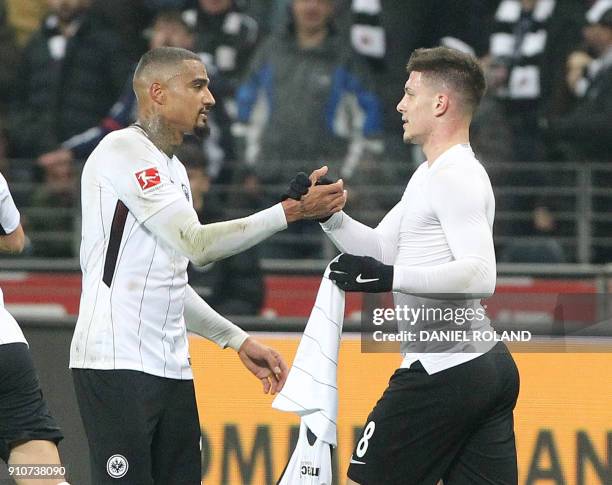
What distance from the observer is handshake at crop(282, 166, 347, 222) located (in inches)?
196

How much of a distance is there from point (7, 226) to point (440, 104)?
1.76m

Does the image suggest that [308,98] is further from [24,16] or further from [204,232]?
[204,232]

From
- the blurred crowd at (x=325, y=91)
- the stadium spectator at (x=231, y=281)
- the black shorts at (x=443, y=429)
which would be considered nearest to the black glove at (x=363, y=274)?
the black shorts at (x=443, y=429)

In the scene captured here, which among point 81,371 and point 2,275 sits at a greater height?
point 2,275

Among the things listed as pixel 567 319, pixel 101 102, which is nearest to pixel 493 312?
pixel 567 319

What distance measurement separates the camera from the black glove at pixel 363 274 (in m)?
4.81

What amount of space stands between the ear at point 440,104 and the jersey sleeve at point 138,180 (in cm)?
93

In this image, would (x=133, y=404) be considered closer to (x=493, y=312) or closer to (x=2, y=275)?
(x=493, y=312)

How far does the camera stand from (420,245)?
4.98m

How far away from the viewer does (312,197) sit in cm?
502

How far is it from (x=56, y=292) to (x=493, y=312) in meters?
2.94

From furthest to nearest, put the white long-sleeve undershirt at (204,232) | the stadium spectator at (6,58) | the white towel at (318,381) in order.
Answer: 1. the stadium spectator at (6,58)
2. the white towel at (318,381)
3. the white long-sleeve undershirt at (204,232)

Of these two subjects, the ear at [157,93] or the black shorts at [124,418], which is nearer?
the black shorts at [124,418]

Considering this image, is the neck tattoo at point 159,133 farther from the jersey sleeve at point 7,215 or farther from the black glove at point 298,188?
the jersey sleeve at point 7,215
